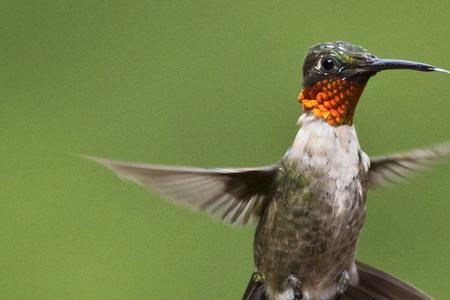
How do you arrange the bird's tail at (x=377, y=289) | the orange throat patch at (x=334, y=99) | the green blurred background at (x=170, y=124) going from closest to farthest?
the orange throat patch at (x=334, y=99), the bird's tail at (x=377, y=289), the green blurred background at (x=170, y=124)

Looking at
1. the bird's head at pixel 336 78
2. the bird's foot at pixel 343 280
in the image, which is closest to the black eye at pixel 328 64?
the bird's head at pixel 336 78

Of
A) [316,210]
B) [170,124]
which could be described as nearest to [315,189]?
[316,210]

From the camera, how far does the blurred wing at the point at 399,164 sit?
107cm

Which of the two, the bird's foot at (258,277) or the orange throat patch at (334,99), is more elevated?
the orange throat patch at (334,99)

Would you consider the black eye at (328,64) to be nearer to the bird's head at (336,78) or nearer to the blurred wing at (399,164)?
the bird's head at (336,78)

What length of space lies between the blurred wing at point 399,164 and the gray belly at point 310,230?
8cm

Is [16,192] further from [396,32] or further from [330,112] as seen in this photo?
[330,112]

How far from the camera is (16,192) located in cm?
241

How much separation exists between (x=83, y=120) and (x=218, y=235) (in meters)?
0.49

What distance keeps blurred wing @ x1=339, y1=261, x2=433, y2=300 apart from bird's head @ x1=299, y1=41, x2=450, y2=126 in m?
0.24

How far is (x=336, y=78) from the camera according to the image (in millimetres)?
995

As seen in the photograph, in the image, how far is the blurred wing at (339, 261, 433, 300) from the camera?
113 cm

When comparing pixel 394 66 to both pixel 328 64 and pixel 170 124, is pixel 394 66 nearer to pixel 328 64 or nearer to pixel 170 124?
pixel 328 64

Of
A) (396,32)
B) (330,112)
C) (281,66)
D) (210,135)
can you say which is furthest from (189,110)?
(330,112)
